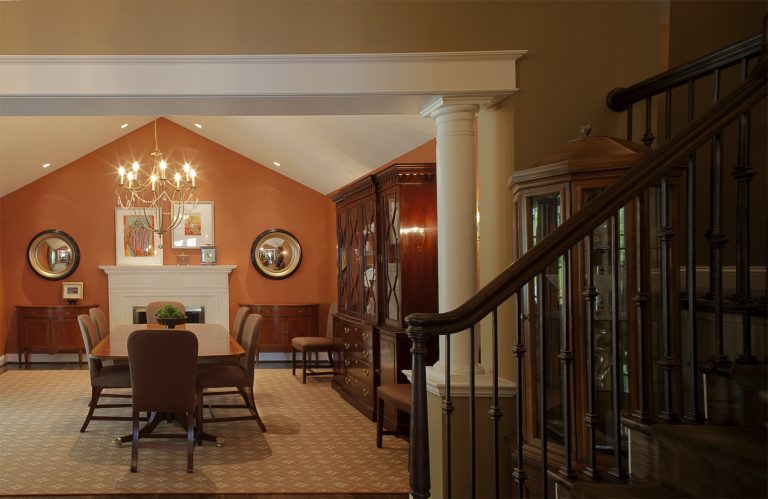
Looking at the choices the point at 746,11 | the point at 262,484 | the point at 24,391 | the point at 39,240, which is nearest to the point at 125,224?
the point at 39,240

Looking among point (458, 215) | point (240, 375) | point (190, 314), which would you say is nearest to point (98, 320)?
point (240, 375)

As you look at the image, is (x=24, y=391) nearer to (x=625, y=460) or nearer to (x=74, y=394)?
(x=74, y=394)

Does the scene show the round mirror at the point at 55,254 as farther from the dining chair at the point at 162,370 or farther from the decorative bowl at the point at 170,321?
the dining chair at the point at 162,370

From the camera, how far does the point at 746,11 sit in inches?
154

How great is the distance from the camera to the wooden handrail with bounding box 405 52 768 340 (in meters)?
2.10

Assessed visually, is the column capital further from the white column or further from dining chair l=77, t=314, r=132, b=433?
dining chair l=77, t=314, r=132, b=433

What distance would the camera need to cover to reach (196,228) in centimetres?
1028

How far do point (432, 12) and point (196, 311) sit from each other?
7589 mm

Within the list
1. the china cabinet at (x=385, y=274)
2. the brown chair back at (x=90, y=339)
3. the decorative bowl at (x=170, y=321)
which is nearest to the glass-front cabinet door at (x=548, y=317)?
the china cabinet at (x=385, y=274)

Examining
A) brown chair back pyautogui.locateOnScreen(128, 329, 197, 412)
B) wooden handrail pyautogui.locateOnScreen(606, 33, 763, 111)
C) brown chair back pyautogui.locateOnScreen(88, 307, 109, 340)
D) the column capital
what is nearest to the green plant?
brown chair back pyautogui.locateOnScreen(88, 307, 109, 340)

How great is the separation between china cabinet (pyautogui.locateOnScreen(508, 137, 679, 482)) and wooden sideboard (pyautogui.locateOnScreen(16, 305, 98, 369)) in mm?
8284

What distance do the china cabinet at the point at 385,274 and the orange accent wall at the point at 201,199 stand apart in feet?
9.86

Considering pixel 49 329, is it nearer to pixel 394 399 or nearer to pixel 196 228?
pixel 196 228

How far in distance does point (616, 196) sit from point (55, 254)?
9.66 m
